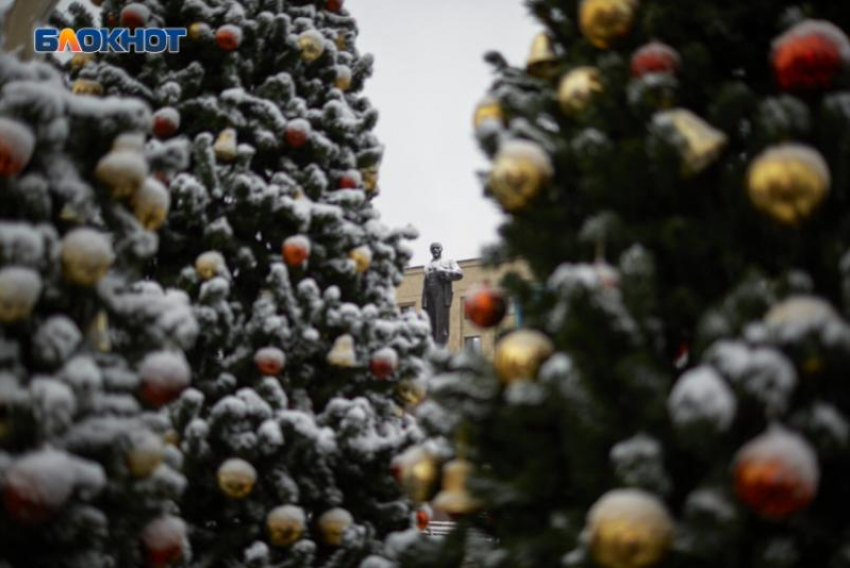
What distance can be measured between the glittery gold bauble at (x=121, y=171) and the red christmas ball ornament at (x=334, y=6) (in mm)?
2269

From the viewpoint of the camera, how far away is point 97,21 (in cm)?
351

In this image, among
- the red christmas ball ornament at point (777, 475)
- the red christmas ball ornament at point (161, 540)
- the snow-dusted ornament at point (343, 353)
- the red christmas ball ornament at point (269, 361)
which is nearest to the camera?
the red christmas ball ornament at point (777, 475)

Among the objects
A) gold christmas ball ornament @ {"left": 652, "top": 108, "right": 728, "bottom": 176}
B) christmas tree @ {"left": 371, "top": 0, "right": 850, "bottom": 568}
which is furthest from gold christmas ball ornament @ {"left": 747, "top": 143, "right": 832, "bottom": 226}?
gold christmas ball ornament @ {"left": 652, "top": 108, "right": 728, "bottom": 176}

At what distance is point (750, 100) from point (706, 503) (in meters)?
0.76

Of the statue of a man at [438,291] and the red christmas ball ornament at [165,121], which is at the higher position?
the statue of a man at [438,291]

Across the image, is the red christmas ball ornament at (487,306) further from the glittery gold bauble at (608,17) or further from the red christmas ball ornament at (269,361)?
the red christmas ball ornament at (269,361)

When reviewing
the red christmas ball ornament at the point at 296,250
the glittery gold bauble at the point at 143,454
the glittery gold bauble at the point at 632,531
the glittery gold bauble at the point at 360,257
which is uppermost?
the glittery gold bauble at the point at 360,257

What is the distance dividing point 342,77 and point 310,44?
0.75 ft

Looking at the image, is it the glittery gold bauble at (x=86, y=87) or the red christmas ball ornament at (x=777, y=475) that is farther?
the glittery gold bauble at (x=86, y=87)

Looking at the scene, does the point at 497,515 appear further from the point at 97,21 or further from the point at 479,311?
the point at 97,21

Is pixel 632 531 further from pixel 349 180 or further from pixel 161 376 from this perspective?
pixel 349 180

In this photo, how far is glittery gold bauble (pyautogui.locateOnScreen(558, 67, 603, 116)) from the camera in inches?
65.9

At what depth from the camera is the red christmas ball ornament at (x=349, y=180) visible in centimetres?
356

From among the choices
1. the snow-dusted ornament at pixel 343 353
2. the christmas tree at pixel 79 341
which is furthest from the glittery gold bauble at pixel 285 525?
the christmas tree at pixel 79 341
